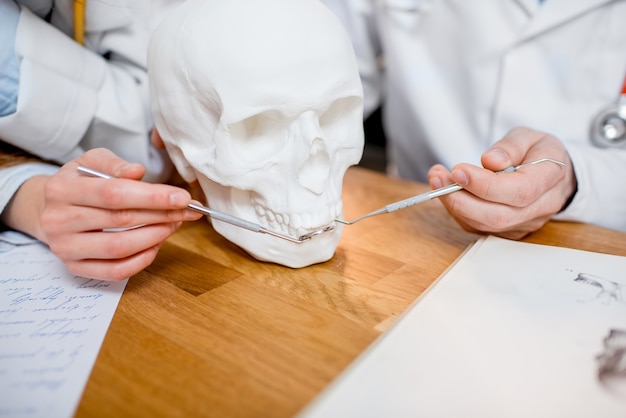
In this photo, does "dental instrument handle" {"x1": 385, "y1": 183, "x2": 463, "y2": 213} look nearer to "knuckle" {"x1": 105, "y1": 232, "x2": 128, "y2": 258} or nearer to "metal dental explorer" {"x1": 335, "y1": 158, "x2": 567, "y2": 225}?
"metal dental explorer" {"x1": 335, "y1": 158, "x2": 567, "y2": 225}

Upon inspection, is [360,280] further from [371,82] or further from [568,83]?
[371,82]

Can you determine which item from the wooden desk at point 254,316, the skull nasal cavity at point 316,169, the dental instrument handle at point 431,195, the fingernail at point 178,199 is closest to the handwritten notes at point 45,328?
the wooden desk at point 254,316

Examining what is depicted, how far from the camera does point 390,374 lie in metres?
0.42

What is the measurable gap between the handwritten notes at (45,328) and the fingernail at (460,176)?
41 centimetres

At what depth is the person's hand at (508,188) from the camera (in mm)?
607

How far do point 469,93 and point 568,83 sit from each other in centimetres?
18

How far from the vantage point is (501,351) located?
1.49 feet

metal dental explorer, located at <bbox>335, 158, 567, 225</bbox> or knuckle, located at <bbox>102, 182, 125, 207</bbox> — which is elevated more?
knuckle, located at <bbox>102, 182, 125, 207</bbox>

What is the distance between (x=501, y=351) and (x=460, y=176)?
0.22 metres

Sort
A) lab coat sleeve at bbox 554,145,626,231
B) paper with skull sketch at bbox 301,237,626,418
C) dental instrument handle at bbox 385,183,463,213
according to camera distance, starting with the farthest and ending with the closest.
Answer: lab coat sleeve at bbox 554,145,626,231 → dental instrument handle at bbox 385,183,463,213 → paper with skull sketch at bbox 301,237,626,418

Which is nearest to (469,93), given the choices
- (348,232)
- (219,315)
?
(348,232)

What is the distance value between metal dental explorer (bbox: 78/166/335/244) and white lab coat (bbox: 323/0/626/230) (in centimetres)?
42

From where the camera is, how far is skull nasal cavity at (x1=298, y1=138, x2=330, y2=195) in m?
0.57

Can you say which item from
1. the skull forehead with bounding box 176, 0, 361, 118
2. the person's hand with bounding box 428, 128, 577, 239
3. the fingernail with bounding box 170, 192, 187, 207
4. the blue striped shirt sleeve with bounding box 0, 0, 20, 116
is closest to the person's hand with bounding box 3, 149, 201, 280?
the fingernail with bounding box 170, 192, 187, 207
